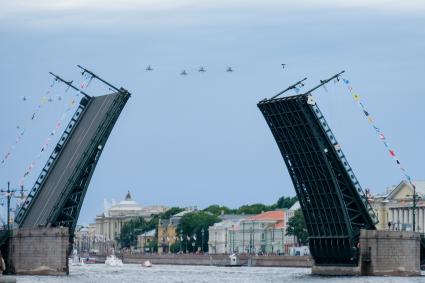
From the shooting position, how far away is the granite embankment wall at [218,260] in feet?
294

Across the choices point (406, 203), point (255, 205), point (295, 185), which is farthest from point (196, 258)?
point (255, 205)

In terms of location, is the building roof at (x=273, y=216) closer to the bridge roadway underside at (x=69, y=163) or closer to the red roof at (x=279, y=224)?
the red roof at (x=279, y=224)

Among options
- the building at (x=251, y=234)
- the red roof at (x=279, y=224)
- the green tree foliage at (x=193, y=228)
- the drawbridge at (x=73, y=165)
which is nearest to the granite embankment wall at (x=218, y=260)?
the building at (x=251, y=234)

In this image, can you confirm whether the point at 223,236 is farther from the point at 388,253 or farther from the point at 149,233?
the point at 388,253

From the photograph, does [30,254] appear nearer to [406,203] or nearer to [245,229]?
[406,203]

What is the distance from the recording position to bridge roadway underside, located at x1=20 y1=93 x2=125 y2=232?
55.5m

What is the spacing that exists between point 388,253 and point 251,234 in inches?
3084

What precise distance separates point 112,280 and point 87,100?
18.1ft

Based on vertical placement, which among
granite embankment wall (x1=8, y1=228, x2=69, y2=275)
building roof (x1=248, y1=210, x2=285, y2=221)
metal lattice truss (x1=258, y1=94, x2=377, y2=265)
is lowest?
granite embankment wall (x1=8, y1=228, x2=69, y2=275)

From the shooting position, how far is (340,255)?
58625 millimetres

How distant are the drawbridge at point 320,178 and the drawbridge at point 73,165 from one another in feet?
15.4

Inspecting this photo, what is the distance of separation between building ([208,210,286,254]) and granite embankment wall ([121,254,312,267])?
1289cm

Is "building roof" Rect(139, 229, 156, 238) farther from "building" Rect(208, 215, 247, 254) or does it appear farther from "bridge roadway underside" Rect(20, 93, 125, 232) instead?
"bridge roadway underside" Rect(20, 93, 125, 232)

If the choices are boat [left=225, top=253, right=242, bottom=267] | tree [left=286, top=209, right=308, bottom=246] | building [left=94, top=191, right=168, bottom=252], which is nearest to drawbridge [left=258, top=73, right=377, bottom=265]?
boat [left=225, top=253, right=242, bottom=267]
